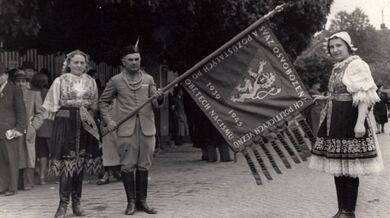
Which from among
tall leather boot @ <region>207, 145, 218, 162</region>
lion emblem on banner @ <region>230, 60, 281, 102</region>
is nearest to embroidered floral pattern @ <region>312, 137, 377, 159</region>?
lion emblem on banner @ <region>230, 60, 281, 102</region>

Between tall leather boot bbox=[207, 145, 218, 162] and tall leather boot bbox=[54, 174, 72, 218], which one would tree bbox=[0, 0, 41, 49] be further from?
tall leather boot bbox=[207, 145, 218, 162]

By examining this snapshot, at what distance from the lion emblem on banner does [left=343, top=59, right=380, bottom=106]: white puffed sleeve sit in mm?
786

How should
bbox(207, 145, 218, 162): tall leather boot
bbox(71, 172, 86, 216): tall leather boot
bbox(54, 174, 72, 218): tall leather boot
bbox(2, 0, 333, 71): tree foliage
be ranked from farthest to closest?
bbox(207, 145, 218, 162): tall leather boot, bbox(2, 0, 333, 71): tree foliage, bbox(71, 172, 86, 216): tall leather boot, bbox(54, 174, 72, 218): tall leather boot

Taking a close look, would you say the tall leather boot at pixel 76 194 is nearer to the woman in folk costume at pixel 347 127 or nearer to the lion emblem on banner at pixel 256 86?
the lion emblem on banner at pixel 256 86

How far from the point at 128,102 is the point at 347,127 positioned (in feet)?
8.49

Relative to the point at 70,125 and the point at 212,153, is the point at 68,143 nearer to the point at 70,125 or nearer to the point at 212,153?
the point at 70,125

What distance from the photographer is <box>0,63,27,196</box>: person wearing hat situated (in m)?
8.75

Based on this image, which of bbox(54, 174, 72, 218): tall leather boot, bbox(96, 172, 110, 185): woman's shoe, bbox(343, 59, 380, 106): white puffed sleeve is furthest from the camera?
bbox(96, 172, 110, 185): woman's shoe

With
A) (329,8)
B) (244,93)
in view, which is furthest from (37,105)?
(329,8)

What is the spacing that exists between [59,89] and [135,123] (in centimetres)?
98

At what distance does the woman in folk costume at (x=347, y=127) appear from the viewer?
6.02 meters

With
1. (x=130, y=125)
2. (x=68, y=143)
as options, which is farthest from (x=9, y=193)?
(x=130, y=125)

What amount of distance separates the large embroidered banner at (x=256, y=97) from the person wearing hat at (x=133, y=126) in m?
0.79

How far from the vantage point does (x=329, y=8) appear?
17.5 metres
